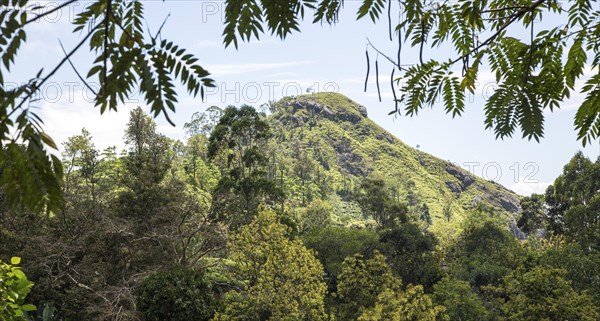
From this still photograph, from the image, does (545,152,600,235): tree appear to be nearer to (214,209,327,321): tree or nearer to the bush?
(214,209,327,321): tree

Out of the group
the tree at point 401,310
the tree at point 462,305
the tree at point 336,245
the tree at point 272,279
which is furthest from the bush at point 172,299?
the tree at point 462,305

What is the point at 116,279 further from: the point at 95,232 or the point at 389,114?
the point at 389,114

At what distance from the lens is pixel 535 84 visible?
163 centimetres

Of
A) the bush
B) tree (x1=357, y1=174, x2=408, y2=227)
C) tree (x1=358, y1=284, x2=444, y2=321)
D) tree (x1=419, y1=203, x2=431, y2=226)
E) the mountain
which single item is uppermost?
the mountain

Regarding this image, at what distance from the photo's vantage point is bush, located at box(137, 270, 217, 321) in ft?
36.7

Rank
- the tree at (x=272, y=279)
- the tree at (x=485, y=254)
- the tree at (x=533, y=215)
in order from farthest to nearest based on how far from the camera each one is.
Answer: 1. the tree at (x=533, y=215)
2. the tree at (x=485, y=254)
3. the tree at (x=272, y=279)

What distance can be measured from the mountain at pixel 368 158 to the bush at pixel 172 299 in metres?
52.0

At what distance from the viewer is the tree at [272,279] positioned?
1163 cm

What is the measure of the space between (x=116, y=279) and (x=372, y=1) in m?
14.2

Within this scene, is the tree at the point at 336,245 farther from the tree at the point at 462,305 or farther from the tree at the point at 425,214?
the tree at the point at 425,214

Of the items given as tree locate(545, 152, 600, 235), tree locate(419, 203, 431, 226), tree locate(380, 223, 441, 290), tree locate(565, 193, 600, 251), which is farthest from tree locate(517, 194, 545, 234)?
tree locate(419, 203, 431, 226)

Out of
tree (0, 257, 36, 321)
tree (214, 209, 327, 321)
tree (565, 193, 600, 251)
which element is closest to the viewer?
tree (0, 257, 36, 321)

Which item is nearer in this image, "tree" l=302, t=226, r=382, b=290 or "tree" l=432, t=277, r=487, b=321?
"tree" l=432, t=277, r=487, b=321

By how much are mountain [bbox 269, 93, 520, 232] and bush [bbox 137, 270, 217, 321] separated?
5205 cm
